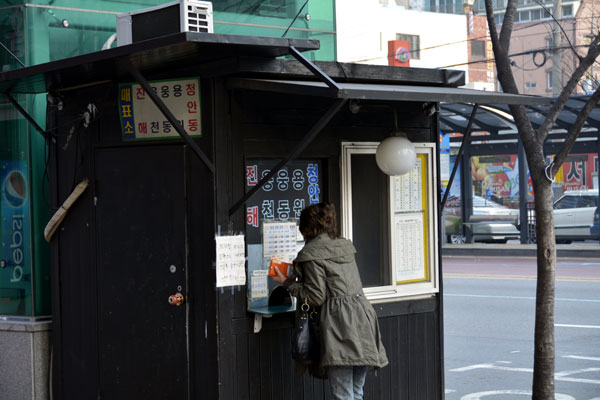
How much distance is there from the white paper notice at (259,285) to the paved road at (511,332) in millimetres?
3181

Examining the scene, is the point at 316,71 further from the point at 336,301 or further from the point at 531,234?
the point at 531,234

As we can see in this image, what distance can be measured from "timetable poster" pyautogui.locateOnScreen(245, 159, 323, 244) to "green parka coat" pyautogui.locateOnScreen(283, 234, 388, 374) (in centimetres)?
66

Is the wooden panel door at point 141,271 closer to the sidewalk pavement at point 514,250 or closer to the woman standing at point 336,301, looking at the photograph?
the woman standing at point 336,301

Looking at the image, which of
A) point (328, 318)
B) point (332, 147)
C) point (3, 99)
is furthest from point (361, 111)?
point (3, 99)

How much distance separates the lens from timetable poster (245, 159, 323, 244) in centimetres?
649

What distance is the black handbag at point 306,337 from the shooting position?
5914mm

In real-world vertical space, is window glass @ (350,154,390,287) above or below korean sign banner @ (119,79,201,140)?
below

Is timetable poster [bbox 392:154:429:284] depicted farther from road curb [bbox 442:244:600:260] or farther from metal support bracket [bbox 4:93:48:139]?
road curb [bbox 442:244:600:260]

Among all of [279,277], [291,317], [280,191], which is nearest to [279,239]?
[280,191]

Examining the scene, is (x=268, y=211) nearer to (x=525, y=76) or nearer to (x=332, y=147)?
(x=332, y=147)

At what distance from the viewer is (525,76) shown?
59.9 metres

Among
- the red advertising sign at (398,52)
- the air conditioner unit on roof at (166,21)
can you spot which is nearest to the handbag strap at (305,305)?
the air conditioner unit on roof at (166,21)

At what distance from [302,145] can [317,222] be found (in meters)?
0.63

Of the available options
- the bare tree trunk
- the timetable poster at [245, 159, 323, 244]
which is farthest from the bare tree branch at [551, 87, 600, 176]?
the timetable poster at [245, 159, 323, 244]
